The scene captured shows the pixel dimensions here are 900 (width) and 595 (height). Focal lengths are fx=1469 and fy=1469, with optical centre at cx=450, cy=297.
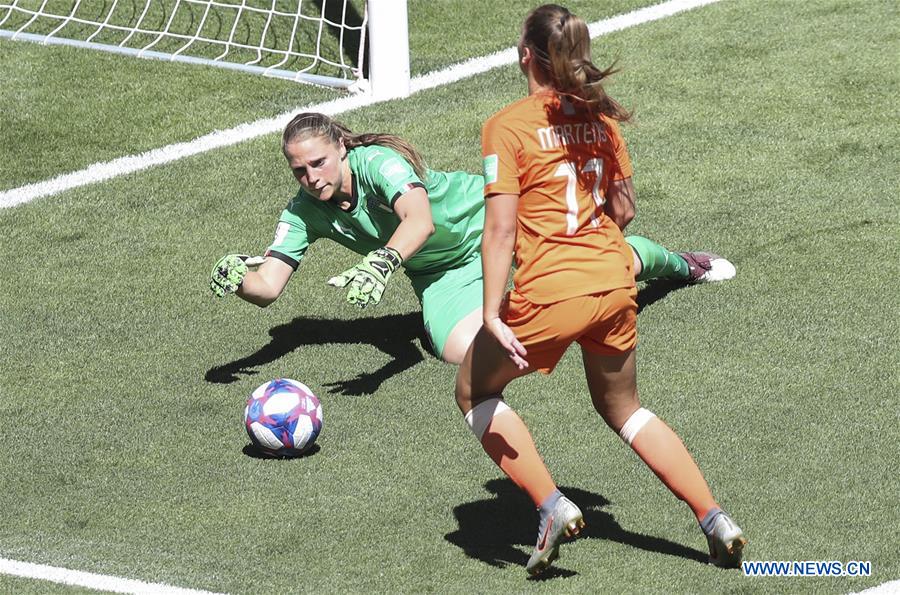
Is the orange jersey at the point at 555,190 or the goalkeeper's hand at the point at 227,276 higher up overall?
the orange jersey at the point at 555,190

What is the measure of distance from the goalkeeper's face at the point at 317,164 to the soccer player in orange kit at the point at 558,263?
6.16ft

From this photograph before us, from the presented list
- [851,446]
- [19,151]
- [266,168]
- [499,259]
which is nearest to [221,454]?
[499,259]

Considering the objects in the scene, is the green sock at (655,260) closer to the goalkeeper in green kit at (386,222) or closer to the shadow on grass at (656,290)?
the goalkeeper in green kit at (386,222)

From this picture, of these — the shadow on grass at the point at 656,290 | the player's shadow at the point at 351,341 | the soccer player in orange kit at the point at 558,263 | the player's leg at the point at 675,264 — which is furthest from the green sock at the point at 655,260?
the soccer player in orange kit at the point at 558,263

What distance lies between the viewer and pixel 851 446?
21.9 ft

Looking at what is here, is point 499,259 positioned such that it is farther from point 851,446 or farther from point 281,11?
point 281,11

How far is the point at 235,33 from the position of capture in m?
12.6

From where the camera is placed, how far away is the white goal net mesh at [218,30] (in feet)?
39.9

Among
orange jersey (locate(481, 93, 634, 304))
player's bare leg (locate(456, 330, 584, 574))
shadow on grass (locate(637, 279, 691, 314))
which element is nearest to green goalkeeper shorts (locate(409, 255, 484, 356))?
shadow on grass (locate(637, 279, 691, 314))

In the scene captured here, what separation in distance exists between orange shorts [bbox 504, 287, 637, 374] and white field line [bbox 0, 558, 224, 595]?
5.34 feet

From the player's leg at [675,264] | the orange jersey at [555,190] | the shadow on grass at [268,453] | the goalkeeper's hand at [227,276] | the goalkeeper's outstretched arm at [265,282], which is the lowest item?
the shadow on grass at [268,453]

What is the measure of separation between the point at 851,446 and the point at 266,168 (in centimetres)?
529

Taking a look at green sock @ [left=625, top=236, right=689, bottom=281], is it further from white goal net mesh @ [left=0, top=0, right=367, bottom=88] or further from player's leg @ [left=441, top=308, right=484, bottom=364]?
white goal net mesh @ [left=0, top=0, right=367, bottom=88]

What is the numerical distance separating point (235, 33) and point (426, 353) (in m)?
5.49
